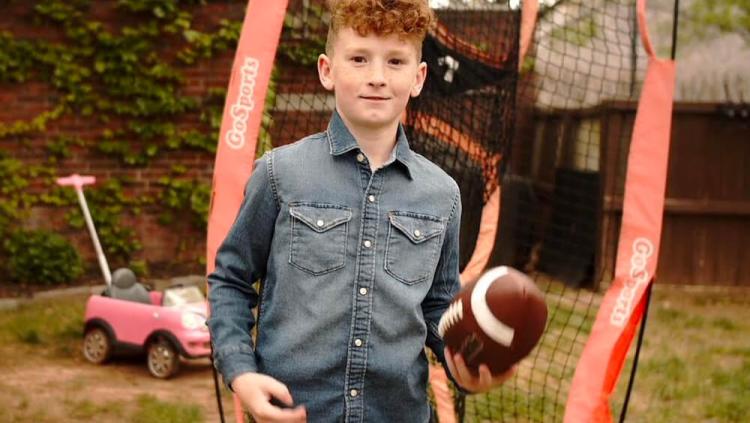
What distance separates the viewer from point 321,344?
6.98ft

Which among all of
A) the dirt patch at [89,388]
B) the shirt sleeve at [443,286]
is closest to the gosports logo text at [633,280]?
the shirt sleeve at [443,286]

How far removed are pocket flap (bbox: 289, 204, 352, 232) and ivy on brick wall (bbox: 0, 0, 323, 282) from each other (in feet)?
22.2

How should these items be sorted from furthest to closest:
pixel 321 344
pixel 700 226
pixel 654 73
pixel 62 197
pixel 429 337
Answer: pixel 700 226 → pixel 62 197 → pixel 654 73 → pixel 429 337 → pixel 321 344

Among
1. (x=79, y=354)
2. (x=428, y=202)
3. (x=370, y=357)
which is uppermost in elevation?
(x=428, y=202)

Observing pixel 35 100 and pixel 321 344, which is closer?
pixel 321 344

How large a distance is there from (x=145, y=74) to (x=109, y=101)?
367 mm

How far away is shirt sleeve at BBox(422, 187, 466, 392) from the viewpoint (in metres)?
2.31

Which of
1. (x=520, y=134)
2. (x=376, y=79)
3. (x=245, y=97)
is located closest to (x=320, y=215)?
(x=376, y=79)

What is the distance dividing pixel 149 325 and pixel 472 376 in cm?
411

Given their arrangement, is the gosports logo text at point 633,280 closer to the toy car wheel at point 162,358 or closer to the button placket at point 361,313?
the button placket at point 361,313

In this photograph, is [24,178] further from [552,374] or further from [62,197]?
[552,374]

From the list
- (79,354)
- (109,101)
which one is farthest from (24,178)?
(79,354)

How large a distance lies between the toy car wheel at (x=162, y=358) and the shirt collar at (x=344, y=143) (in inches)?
152

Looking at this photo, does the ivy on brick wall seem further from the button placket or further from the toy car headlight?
the button placket
